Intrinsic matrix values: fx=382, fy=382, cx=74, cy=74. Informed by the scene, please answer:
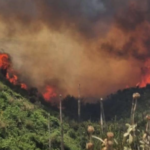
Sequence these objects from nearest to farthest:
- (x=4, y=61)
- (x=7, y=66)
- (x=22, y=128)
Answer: (x=22, y=128) < (x=4, y=61) < (x=7, y=66)

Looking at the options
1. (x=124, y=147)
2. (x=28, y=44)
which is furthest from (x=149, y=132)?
(x=28, y=44)

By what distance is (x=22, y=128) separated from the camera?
33.3 metres

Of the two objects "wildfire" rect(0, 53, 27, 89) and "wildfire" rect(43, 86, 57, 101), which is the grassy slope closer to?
"wildfire" rect(0, 53, 27, 89)

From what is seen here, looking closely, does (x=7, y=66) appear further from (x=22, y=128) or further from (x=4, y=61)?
(x=22, y=128)

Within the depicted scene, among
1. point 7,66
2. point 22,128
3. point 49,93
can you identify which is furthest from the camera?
point 49,93

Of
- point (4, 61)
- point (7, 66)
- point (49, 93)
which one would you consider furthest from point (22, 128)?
point (49, 93)

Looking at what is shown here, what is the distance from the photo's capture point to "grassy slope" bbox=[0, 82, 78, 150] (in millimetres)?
28541

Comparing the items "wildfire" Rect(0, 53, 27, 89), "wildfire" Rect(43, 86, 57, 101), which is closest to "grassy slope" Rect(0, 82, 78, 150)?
"wildfire" Rect(0, 53, 27, 89)

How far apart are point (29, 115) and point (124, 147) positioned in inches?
1422

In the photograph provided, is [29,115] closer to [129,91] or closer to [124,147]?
[124,147]

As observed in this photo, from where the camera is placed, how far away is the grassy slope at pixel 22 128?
28541mm

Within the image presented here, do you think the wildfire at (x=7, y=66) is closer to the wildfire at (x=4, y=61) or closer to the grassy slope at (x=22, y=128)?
the wildfire at (x=4, y=61)

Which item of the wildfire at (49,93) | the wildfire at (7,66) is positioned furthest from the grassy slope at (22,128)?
the wildfire at (49,93)

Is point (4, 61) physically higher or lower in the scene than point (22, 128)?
higher
